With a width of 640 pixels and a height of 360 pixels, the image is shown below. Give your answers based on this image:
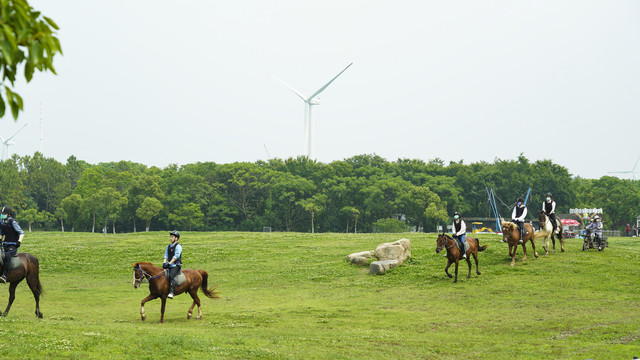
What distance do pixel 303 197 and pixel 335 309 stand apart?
8225 centimetres

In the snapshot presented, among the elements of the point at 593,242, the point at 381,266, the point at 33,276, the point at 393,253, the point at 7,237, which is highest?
the point at 7,237

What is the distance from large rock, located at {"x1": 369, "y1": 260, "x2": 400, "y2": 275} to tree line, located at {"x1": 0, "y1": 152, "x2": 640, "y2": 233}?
63.8 metres

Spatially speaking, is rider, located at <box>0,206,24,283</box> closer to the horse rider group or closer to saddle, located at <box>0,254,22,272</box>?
saddle, located at <box>0,254,22,272</box>

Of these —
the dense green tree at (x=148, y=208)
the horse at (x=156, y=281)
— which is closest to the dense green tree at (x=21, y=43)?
the horse at (x=156, y=281)

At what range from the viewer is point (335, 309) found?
23062 mm

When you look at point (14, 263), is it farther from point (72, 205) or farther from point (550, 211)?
point (72, 205)

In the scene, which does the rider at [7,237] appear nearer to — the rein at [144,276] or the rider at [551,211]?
the rein at [144,276]

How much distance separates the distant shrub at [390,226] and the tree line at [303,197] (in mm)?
270

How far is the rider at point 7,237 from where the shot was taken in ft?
60.6

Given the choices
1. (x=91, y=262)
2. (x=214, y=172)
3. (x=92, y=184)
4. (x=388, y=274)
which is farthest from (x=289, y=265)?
(x=92, y=184)

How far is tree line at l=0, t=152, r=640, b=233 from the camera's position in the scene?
328 ft

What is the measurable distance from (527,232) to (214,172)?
83169 mm

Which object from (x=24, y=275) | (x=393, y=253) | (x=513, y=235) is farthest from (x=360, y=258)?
(x=24, y=275)

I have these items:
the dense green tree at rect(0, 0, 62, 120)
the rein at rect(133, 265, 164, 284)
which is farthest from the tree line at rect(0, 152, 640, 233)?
the dense green tree at rect(0, 0, 62, 120)
